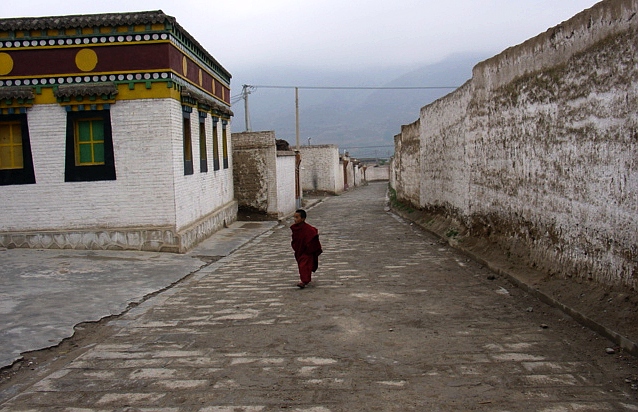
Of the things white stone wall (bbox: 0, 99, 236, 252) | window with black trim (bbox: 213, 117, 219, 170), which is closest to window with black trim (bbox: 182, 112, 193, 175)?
white stone wall (bbox: 0, 99, 236, 252)

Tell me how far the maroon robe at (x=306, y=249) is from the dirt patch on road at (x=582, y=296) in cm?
313

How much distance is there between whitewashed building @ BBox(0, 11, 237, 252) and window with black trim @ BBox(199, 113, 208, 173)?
312 cm

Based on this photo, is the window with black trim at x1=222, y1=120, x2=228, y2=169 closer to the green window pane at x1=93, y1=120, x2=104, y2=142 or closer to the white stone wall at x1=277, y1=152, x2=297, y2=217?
the white stone wall at x1=277, y1=152, x2=297, y2=217

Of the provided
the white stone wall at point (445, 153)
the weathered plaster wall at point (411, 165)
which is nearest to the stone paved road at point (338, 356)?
the white stone wall at point (445, 153)

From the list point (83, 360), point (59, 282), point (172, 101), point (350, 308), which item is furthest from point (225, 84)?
point (83, 360)

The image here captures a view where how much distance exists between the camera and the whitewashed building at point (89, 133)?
1288cm

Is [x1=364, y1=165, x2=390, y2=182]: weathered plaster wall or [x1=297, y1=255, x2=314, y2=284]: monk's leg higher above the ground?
[x1=297, y1=255, x2=314, y2=284]: monk's leg

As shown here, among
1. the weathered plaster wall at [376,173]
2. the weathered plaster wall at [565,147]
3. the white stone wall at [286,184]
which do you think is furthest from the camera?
the weathered plaster wall at [376,173]

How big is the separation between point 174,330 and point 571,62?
20.2 ft

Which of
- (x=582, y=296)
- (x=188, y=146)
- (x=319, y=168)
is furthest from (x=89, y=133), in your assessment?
(x=319, y=168)

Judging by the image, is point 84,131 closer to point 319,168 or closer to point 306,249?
point 306,249

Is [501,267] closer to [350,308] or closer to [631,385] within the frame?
[350,308]

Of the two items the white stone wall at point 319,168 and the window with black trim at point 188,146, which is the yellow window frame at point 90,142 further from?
the white stone wall at point 319,168

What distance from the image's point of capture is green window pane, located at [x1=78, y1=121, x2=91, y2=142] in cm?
1320
